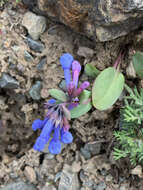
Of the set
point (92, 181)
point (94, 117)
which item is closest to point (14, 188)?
point (92, 181)

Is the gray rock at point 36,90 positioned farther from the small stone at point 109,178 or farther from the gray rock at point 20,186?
the small stone at point 109,178

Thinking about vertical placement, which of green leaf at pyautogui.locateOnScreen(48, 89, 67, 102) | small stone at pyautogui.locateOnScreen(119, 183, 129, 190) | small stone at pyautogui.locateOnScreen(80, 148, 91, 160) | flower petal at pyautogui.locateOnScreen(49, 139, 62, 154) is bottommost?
small stone at pyautogui.locateOnScreen(119, 183, 129, 190)

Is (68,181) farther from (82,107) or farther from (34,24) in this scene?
(34,24)

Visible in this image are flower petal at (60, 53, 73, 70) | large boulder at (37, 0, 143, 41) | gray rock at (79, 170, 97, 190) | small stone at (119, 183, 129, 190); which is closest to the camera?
large boulder at (37, 0, 143, 41)

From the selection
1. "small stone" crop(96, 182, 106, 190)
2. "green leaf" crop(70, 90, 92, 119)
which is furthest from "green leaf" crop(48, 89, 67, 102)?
"small stone" crop(96, 182, 106, 190)

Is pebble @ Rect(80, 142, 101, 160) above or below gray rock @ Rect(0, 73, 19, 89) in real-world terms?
below

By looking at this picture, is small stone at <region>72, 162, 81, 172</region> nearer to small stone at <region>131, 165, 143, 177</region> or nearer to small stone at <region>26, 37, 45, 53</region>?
small stone at <region>131, 165, 143, 177</region>

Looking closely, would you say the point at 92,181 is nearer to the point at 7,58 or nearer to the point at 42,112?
the point at 42,112

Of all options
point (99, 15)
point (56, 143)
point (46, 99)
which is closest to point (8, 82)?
point (46, 99)
